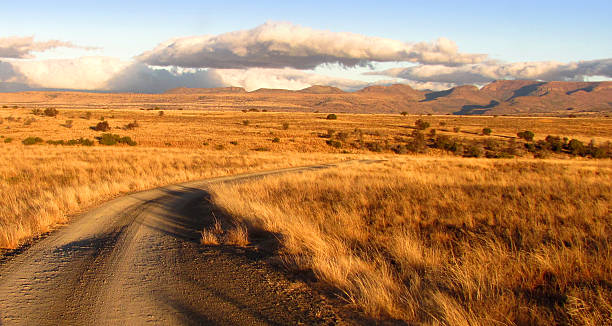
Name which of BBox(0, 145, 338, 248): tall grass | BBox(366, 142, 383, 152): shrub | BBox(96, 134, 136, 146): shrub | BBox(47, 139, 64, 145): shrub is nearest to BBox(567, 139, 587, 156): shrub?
BBox(366, 142, 383, 152): shrub

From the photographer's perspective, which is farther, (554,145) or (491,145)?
(491,145)

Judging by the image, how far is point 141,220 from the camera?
9.75 metres

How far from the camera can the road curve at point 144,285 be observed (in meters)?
4.54

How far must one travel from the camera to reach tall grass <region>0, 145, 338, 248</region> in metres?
9.28

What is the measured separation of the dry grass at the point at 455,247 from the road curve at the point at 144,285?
771 mm

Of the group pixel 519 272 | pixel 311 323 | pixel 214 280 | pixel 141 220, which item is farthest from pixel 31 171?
pixel 519 272

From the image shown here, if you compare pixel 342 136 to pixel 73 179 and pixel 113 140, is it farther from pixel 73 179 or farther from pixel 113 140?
pixel 73 179

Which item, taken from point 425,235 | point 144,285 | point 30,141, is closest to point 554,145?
point 425,235

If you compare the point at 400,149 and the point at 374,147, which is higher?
the point at 374,147

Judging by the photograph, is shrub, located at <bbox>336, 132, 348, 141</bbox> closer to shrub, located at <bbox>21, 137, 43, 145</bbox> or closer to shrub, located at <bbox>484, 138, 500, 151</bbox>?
shrub, located at <bbox>484, 138, 500, 151</bbox>

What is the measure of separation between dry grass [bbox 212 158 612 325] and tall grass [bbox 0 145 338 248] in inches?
176

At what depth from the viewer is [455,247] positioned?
22.4ft

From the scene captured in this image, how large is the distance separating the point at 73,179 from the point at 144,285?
548 inches

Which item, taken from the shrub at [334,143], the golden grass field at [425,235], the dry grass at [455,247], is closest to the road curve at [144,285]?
the golden grass field at [425,235]
